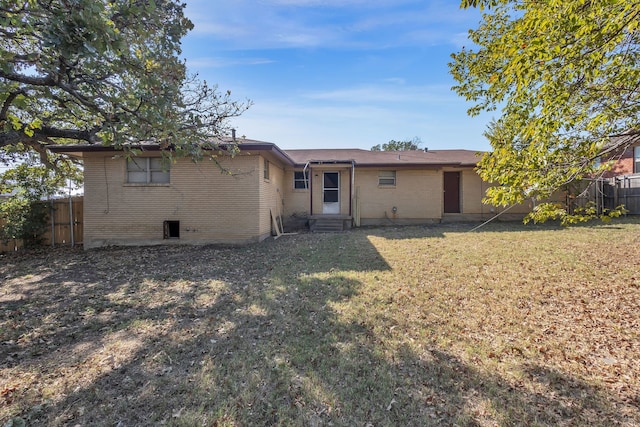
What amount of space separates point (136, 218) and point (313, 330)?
8.99 metres

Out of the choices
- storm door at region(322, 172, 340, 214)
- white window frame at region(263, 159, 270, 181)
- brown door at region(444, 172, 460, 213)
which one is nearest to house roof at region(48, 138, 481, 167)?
white window frame at region(263, 159, 270, 181)

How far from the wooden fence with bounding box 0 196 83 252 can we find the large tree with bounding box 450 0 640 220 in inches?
512

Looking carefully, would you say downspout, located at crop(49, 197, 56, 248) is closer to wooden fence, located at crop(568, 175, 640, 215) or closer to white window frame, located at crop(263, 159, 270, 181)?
white window frame, located at crop(263, 159, 270, 181)

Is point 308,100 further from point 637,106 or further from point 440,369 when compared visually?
point 440,369

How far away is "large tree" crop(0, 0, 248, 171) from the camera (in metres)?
3.39

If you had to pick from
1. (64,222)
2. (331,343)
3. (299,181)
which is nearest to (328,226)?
(299,181)

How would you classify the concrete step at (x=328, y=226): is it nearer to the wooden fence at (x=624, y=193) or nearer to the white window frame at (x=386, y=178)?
the white window frame at (x=386, y=178)

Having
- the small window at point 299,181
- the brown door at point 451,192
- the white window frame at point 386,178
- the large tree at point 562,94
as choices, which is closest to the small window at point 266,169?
the small window at point 299,181

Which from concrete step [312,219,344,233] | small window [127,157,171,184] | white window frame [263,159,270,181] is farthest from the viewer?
concrete step [312,219,344,233]

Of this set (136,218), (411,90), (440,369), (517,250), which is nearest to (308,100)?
(411,90)

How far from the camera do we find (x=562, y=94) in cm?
352

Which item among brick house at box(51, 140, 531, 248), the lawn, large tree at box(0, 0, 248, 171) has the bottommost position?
the lawn

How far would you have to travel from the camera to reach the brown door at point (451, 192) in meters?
16.5

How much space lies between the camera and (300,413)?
8.36 feet
